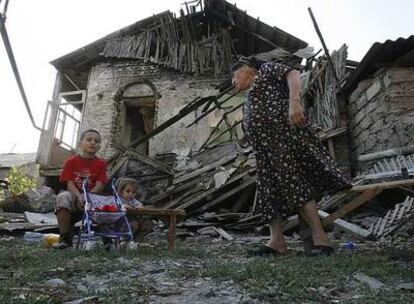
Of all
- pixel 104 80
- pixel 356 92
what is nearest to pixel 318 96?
pixel 356 92

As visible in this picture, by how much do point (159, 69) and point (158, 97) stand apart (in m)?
0.95

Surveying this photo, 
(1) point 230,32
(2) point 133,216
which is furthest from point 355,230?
(1) point 230,32

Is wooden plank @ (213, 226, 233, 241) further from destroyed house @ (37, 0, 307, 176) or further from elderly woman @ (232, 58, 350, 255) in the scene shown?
destroyed house @ (37, 0, 307, 176)

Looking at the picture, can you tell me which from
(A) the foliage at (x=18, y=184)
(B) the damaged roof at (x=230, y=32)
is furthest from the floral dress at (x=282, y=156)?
(B) the damaged roof at (x=230, y=32)

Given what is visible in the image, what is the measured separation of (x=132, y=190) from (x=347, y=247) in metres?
2.19

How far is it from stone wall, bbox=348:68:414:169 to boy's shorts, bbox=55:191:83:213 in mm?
4550

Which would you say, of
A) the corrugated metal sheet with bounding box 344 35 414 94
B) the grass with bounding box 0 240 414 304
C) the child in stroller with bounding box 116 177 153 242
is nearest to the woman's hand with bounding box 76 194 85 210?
the child in stroller with bounding box 116 177 153 242

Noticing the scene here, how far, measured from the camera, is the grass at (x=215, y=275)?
1.63 metres

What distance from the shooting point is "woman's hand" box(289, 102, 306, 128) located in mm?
2705

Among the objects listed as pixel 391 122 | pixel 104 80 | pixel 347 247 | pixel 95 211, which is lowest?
pixel 347 247

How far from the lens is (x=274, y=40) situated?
11.3 meters

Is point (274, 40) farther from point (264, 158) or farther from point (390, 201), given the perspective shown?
point (264, 158)

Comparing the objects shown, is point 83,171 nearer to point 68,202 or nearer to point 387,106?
point 68,202

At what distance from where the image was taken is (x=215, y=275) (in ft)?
6.72
